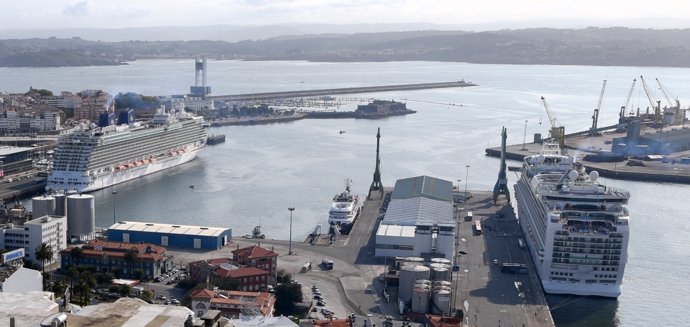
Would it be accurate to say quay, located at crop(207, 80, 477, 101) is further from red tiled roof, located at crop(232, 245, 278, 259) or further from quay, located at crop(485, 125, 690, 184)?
red tiled roof, located at crop(232, 245, 278, 259)

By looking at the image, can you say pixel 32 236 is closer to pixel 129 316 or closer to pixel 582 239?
pixel 582 239

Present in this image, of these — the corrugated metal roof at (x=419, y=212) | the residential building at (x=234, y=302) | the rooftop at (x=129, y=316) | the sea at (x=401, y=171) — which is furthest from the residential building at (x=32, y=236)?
the rooftop at (x=129, y=316)

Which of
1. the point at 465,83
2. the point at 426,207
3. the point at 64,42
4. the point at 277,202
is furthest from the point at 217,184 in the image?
the point at 64,42

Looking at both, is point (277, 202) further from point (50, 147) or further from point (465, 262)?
point (50, 147)

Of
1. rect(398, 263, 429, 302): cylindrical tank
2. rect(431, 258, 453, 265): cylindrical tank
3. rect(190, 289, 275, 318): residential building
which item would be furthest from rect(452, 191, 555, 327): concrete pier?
rect(190, 289, 275, 318): residential building

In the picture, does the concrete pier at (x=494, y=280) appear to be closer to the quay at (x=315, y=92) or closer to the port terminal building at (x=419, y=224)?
the port terminal building at (x=419, y=224)

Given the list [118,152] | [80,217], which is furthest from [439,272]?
[118,152]
